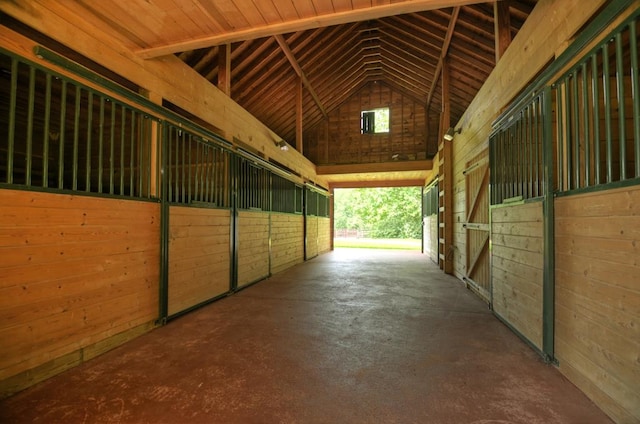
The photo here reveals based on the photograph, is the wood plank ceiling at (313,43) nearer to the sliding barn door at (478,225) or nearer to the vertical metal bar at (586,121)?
the vertical metal bar at (586,121)

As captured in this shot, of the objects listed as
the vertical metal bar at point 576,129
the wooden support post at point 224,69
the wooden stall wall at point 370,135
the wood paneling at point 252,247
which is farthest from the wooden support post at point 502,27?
the wooden stall wall at point 370,135

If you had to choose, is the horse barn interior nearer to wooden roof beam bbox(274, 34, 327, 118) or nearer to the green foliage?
wooden roof beam bbox(274, 34, 327, 118)

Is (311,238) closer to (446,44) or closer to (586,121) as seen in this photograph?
(446,44)

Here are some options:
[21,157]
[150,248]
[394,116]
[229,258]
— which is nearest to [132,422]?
[150,248]

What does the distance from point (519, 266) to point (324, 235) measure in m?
7.65

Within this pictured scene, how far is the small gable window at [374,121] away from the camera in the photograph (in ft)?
30.9

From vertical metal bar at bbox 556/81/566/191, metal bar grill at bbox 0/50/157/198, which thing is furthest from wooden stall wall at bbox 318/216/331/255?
vertical metal bar at bbox 556/81/566/191

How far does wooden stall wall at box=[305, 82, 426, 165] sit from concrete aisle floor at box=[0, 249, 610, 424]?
6.81 metres

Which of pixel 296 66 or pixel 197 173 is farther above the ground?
pixel 296 66

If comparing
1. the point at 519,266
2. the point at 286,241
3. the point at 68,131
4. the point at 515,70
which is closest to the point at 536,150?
the point at 519,266

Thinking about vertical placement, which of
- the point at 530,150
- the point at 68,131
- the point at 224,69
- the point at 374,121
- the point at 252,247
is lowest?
the point at 252,247

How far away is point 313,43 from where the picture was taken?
6.64 meters

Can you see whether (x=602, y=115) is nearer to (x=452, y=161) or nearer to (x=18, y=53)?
(x=452, y=161)

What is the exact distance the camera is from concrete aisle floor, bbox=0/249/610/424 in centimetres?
154
